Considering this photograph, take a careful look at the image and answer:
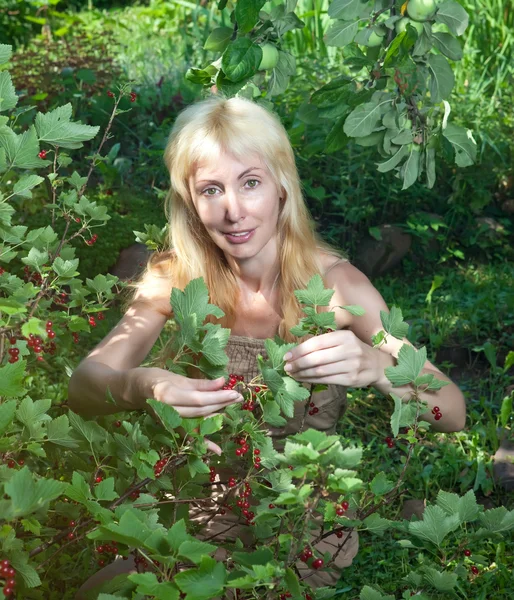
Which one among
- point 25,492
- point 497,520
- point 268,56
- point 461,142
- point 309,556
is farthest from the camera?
point 268,56

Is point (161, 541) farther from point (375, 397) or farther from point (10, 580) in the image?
point (375, 397)

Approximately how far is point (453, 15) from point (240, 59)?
0.55m

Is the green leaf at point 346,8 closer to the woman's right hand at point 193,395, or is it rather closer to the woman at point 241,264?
the woman at point 241,264

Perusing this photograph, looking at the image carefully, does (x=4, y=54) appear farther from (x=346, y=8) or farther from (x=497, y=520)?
Answer: (x=497, y=520)

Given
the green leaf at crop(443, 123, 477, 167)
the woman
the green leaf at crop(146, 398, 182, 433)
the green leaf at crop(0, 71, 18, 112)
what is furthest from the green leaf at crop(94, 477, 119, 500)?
the green leaf at crop(443, 123, 477, 167)

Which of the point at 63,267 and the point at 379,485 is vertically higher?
the point at 63,267

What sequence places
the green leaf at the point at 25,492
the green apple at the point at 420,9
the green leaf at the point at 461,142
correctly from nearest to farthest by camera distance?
the green leaf at the point at 25,492 → the green apple at the point at 420,9 → the green leaf at the point at 461,142

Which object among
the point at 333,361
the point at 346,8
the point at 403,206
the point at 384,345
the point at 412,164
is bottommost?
the point at 403,206

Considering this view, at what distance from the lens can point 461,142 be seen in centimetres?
205

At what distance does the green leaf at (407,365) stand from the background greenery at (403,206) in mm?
1138

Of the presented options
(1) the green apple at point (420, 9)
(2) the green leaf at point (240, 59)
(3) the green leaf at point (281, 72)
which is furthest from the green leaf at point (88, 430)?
(1) the green apple at point (420, 9)

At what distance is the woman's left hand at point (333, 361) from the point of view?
5.51 ft

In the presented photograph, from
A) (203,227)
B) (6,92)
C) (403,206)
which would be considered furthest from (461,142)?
(403,206)

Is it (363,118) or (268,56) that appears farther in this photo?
(268,56)
